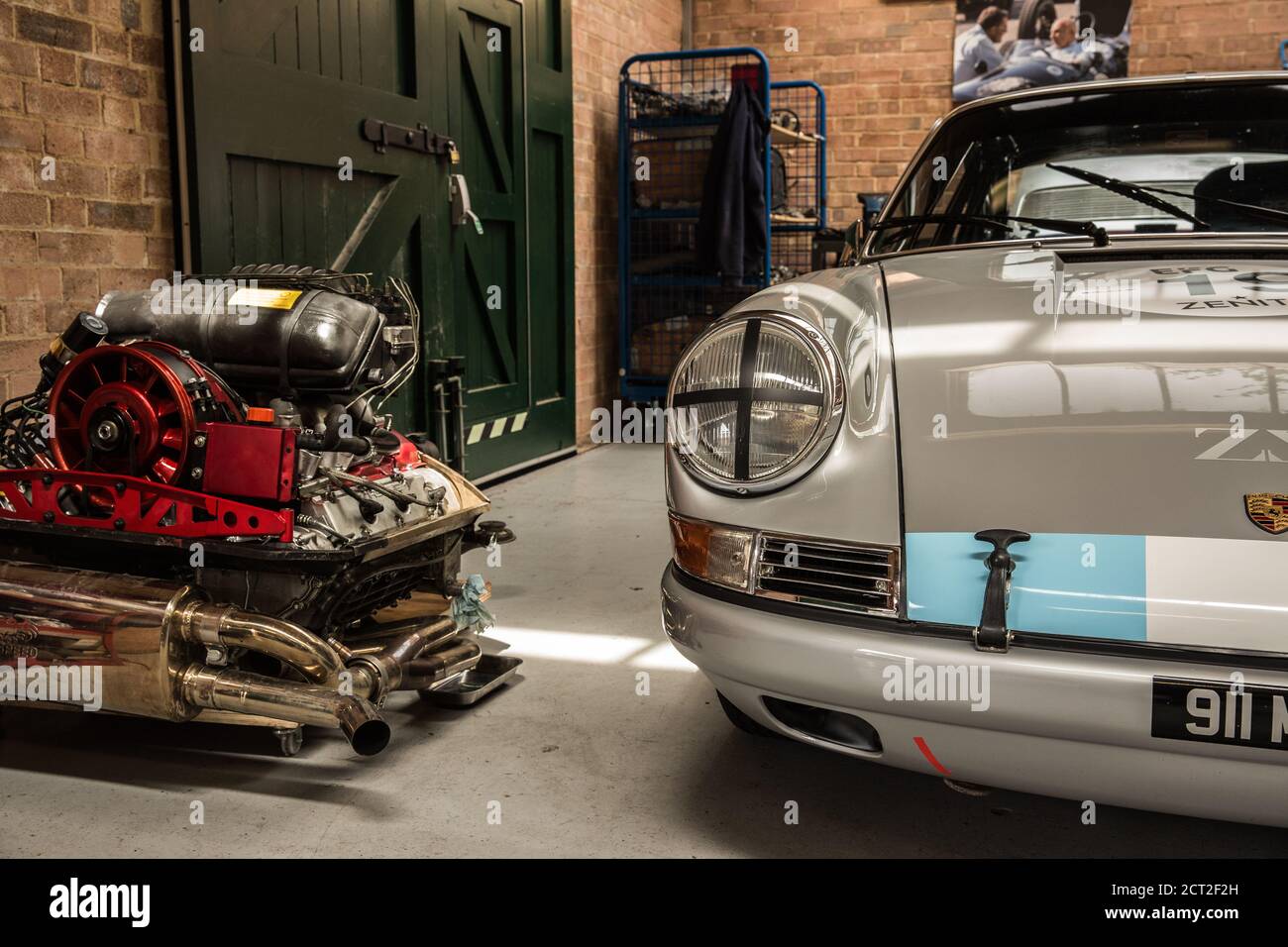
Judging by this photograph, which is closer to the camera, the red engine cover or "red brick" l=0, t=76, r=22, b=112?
the red engine cover

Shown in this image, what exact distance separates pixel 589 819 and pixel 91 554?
1.11 meters

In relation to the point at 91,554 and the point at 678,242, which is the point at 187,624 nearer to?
the point at 91,554

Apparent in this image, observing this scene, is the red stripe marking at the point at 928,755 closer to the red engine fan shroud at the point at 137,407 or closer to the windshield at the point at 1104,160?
the windshield at the point at 1104,160

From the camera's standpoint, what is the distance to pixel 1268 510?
1.31 metres

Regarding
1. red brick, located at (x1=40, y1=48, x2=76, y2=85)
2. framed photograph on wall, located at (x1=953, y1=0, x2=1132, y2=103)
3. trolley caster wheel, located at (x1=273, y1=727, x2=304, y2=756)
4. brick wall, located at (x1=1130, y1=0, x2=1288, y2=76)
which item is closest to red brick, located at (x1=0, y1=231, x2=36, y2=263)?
red brick, located at (x1=40, y1=48, x2=76, y2=85)

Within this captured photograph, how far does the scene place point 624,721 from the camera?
226cm

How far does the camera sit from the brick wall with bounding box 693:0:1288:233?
25.6 ft

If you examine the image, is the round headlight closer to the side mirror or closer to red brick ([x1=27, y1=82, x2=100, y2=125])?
the side mirror

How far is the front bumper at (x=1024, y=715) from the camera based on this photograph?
4.24ft

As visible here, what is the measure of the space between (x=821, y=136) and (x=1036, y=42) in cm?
156

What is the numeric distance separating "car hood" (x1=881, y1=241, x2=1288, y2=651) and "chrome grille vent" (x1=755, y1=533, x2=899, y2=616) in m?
0.04

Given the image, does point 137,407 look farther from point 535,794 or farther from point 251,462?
point 535,794
